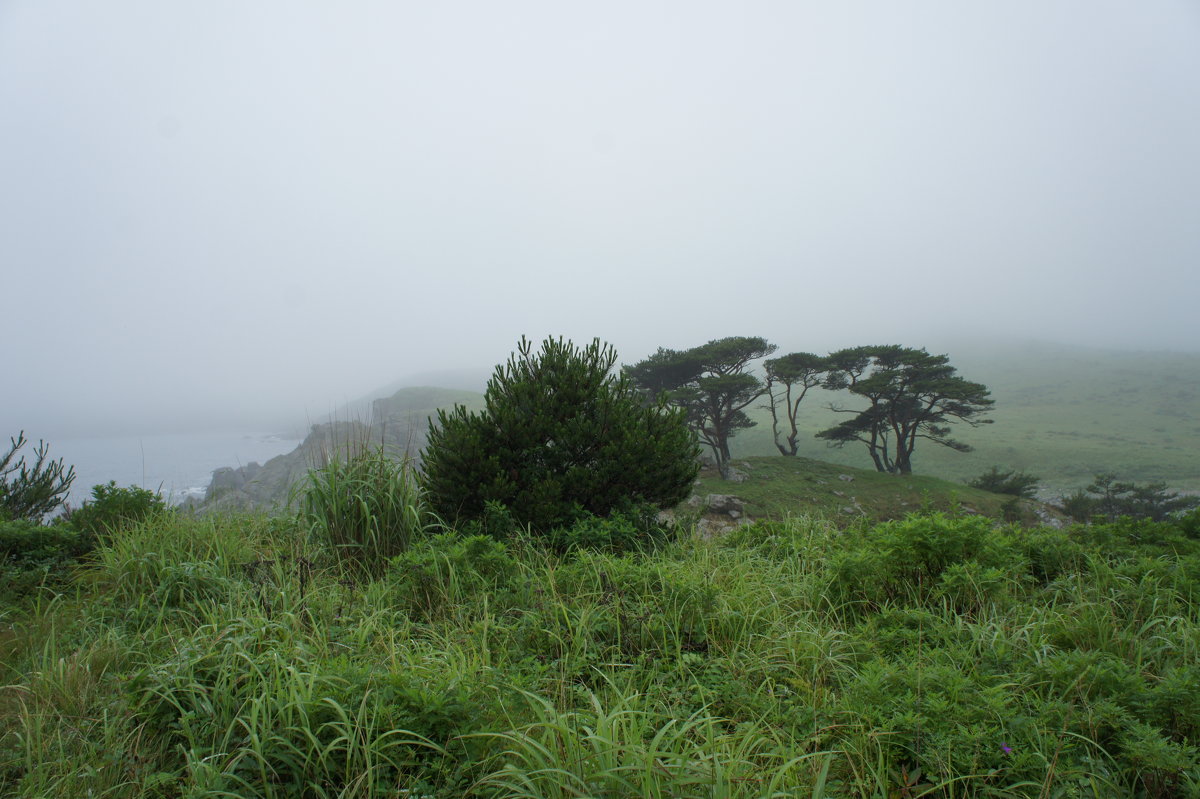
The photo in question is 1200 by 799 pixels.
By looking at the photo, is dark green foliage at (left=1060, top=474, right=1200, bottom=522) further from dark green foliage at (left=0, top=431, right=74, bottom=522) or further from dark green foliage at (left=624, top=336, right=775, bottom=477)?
dark green foliage at (left=0, top=431, right=74, bottom=522)

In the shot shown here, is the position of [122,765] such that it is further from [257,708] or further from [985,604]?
[985,604]

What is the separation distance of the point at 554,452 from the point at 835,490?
71.7 feet

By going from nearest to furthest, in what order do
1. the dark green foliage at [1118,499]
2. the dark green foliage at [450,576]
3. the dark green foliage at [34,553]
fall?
the dark green foliage at [450,576] → the dark green foliage at [34,553] → the dark green foliage at [1118,499]

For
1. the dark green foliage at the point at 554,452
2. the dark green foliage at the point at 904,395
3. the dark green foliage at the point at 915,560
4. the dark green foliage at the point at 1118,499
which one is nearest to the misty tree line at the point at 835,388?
the dark green foliage at the point at 904,395

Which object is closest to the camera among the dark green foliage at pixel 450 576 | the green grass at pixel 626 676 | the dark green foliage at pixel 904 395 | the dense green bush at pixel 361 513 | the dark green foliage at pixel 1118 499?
the green grass at pixel 626 676

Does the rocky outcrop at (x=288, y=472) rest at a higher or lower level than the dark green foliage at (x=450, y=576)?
higher

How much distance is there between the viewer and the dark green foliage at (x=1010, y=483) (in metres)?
25.1

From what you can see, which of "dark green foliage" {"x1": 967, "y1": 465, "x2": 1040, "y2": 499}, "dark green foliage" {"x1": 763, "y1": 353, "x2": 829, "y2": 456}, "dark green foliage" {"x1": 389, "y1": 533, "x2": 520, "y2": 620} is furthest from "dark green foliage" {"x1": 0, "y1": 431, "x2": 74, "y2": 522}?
"dark green foliage" {"x1": 967, "y1": 465, "x2": 1040, "y2": 499}

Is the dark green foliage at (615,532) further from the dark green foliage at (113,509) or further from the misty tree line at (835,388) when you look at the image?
the misty tree line at (835,388)

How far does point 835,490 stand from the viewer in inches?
955

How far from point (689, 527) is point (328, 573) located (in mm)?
3842

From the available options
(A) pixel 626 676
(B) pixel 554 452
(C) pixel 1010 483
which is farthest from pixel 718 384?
(A) pixel 626 676

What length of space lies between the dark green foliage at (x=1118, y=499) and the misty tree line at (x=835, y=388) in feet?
16.2

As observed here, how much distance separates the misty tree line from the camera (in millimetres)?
25078
